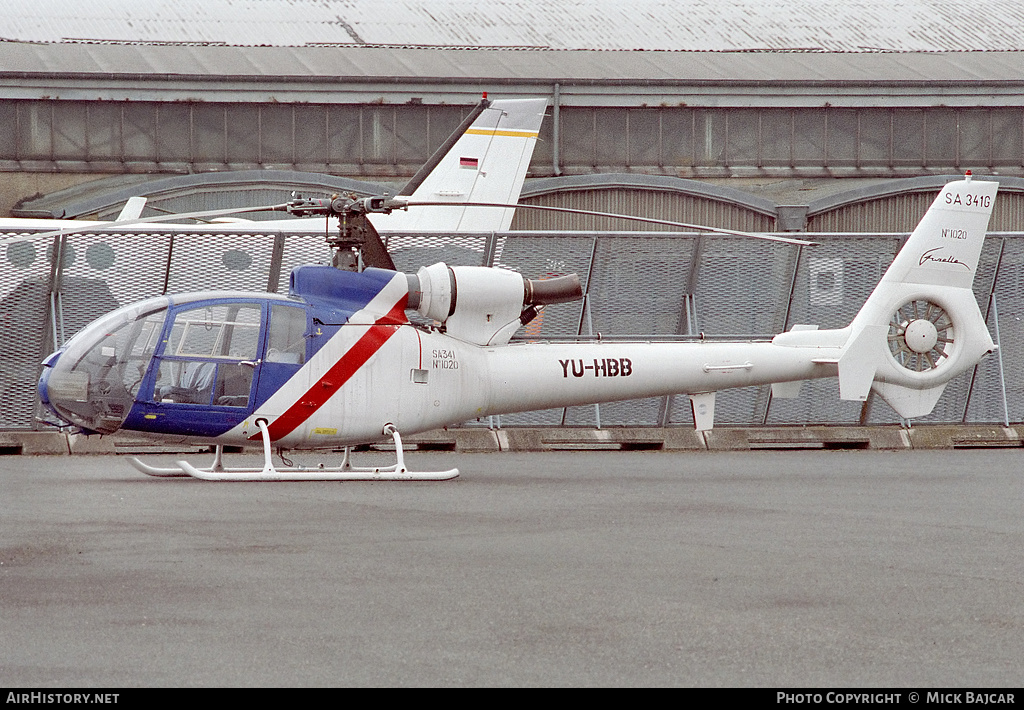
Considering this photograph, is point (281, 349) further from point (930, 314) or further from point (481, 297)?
point (930, 314)

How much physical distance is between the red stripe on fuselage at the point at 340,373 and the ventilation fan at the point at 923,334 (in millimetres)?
4940

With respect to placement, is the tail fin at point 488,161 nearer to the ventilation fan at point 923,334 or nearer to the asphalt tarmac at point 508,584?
the ventilation fan at point 923,334

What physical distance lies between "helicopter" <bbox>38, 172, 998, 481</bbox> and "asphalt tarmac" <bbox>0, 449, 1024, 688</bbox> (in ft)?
2.01

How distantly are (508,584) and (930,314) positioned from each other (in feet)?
30.5

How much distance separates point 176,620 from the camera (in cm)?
626

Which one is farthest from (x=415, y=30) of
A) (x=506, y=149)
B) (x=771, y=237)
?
(x=771, y=237)

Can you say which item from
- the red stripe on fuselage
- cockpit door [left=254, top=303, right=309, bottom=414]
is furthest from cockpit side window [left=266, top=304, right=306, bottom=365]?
the red stripe on fuselage

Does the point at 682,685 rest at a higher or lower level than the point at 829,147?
lower

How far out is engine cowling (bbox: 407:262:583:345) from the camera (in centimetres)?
1334

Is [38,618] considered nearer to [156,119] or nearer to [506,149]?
[506,149]

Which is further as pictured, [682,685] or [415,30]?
[415,30]

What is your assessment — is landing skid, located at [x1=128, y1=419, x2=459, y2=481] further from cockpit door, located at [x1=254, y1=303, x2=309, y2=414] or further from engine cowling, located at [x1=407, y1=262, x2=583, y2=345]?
engine cowling, located at [x1=407, y1=262, x2=583, y2=345]

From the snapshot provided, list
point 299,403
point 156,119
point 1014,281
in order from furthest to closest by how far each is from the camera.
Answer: point 156,119
point 1014,281
point 299,403

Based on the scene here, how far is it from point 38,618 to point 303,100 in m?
29.8
